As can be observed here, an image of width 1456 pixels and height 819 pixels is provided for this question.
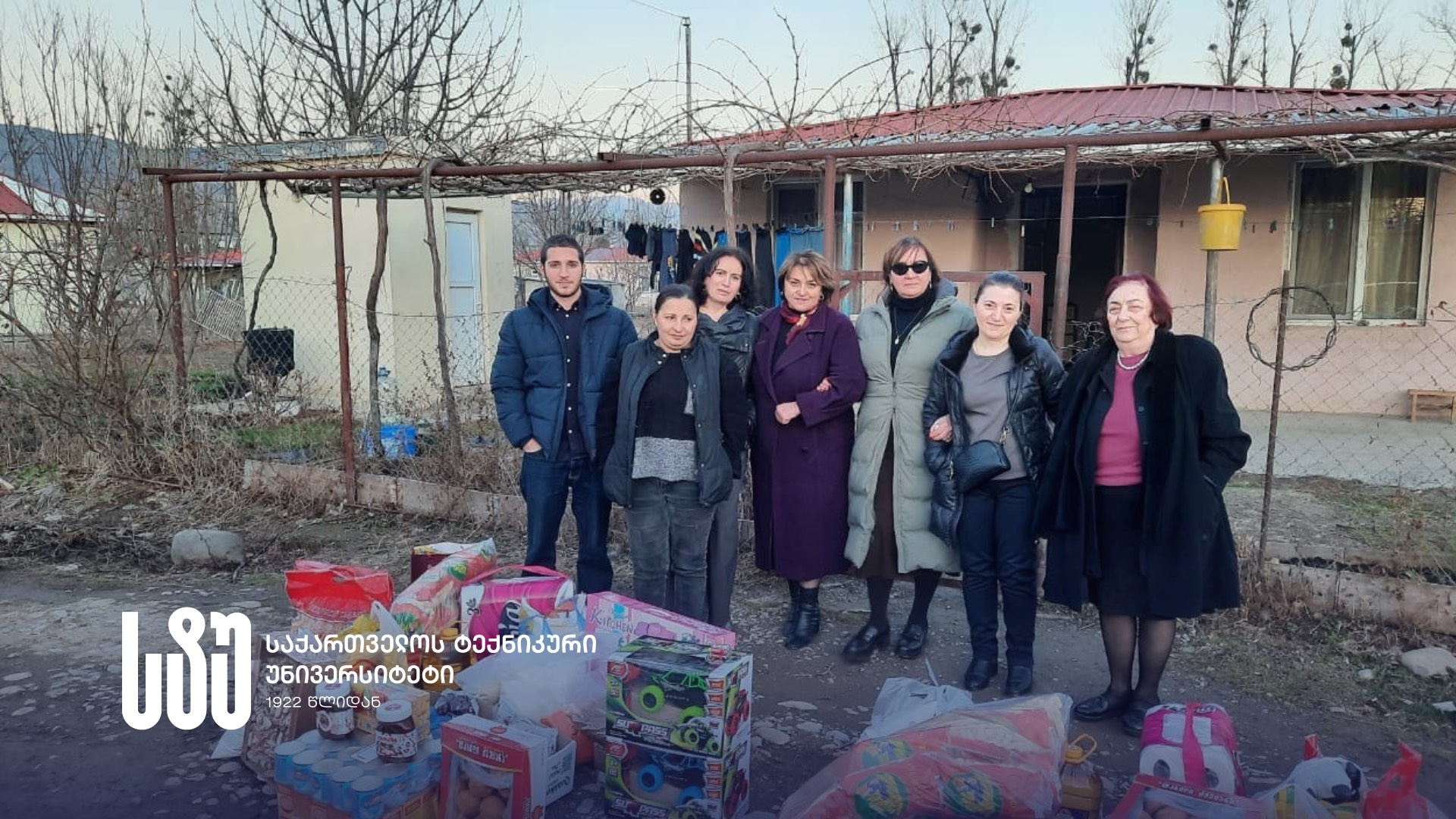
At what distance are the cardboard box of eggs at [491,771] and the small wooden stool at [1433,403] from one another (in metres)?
9.05

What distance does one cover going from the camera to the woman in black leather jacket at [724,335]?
3791 mm

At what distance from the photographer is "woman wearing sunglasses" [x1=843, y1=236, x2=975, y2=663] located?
370cm

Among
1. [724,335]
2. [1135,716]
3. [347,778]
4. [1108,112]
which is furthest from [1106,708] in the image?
[1108,112]

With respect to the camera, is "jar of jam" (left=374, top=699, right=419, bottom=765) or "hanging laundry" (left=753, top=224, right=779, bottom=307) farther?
"hanging laundry" (left=753, top=224, right=779, bottom=307)

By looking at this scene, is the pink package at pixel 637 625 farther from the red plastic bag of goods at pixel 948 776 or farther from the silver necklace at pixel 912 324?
the silver necklace at pixel 912 324

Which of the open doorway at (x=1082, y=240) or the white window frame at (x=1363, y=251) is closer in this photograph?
the white window frame at (x=1363, y=251)

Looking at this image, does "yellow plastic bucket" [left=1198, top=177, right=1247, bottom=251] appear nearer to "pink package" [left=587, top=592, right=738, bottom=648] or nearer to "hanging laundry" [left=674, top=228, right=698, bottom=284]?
"pink package" [left=587, top=592, right=738, bottom=648]

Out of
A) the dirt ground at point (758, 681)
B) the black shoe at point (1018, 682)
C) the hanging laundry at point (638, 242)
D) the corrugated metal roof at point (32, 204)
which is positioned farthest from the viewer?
the hanging laundry at point (638, 242)

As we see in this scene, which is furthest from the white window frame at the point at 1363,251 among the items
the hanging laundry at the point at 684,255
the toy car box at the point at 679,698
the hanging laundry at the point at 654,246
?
the toy car box at the point at 679,698

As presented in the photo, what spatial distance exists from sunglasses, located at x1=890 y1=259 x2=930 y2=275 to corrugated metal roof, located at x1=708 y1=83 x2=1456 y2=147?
5.36 ft

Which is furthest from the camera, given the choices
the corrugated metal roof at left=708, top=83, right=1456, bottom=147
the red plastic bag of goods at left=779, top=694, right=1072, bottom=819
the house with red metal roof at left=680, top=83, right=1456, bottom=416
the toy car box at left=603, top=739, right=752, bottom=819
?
the house with red metal roof at left=680, top=83, right=1456, bottom=416

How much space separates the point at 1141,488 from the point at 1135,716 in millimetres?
830

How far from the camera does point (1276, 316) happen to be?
917cm

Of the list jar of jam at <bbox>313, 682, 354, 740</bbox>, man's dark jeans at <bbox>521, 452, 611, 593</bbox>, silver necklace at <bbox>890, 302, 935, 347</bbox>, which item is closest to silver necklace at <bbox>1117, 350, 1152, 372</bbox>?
silver necklace at <bbox>890, 302, 935, 347</bbox>
